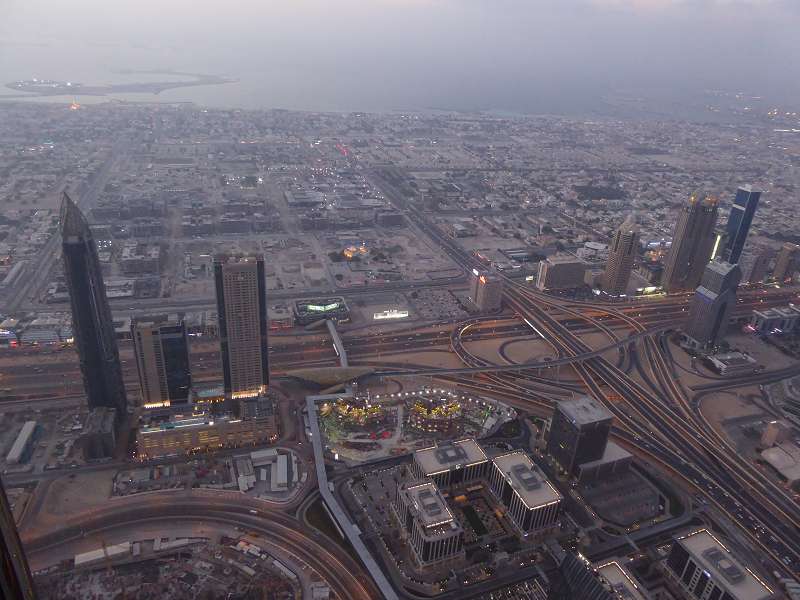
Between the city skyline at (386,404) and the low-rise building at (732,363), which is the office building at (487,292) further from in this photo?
the low-rise building at (732,363)

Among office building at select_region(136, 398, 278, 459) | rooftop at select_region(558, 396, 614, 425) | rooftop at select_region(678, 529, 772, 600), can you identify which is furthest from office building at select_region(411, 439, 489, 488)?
Answer: rooftop at select_region(678, 529, 772, 600)

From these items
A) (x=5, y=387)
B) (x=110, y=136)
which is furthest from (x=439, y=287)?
(x=110, y=136)

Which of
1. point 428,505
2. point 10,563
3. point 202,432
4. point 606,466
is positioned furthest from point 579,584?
point 10,563

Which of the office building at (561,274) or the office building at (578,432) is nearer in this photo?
the office building at (578,432)

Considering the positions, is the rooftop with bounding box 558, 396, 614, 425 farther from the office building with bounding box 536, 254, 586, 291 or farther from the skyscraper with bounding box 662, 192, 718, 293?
the skyscraper with bounding box 662, 192, 718, 293

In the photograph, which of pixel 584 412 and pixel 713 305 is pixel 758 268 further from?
pixel 584 412

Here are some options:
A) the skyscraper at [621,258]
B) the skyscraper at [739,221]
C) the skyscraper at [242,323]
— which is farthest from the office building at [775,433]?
the skyscraper at [242,323]

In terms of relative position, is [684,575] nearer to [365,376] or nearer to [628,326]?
[365,376]
